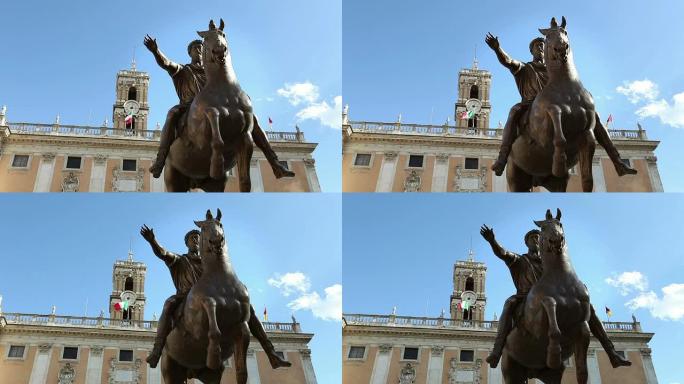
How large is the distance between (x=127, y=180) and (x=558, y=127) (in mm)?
36802

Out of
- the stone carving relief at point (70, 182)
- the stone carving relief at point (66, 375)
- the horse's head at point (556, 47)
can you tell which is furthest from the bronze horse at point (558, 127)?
the stone carving relief at point (70, 182)

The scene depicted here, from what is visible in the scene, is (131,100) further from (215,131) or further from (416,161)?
(215,131)

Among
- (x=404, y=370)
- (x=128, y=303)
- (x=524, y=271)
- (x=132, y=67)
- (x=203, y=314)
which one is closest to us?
(x=203, y=314)

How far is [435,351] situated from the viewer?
39594 mm

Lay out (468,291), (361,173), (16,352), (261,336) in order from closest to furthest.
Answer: (261,336) → (16,352) → (361,173) → (468,291)

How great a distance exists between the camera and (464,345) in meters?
39.5

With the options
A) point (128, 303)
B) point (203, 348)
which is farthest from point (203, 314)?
point (128, 303)

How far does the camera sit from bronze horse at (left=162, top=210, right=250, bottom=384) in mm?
7848

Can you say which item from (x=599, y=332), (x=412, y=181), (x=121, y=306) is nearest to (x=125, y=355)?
(x=121, y=306)

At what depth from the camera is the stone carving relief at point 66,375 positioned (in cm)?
3647

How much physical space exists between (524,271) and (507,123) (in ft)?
3.49

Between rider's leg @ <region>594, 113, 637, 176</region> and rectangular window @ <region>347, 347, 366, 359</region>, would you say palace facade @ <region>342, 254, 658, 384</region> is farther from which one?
rider's leg @ <region>594, 113, 637, 176</region>

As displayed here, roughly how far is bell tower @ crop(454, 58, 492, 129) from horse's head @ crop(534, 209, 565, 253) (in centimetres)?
4562

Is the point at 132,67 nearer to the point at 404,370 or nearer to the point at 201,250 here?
the point at 404,370
